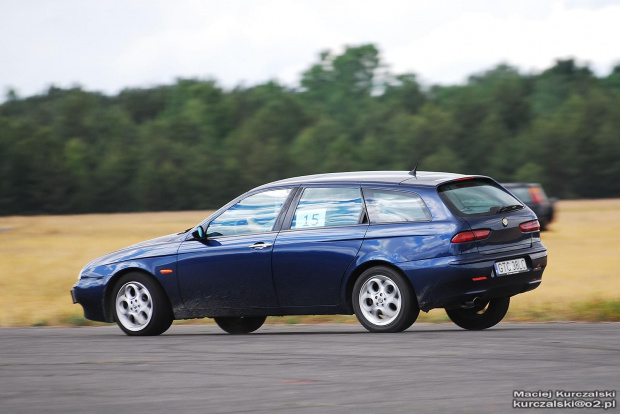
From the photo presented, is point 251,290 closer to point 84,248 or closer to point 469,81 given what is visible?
point 84,248

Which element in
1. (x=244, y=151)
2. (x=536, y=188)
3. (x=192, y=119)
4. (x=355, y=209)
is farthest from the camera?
(x=192, y=119)

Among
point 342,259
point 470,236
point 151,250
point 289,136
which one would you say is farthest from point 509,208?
point 289,136

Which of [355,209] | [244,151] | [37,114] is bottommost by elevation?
[355,209]

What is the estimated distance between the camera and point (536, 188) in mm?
37594

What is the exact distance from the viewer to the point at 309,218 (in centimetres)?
1073

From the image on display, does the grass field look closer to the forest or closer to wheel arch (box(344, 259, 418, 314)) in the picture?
wheel arch (box(344, 259, 418, 314))

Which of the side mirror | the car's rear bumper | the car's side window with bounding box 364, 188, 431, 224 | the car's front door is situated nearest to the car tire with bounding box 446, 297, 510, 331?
the car's rear bumper

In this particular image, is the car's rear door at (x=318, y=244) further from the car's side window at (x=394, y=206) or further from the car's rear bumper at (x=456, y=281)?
the car's rear bumper at (x=456, y=281)

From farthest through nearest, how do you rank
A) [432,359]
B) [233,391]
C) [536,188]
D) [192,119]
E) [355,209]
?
[192,119] → [536,188] → [355,209] → [432,359] → [233,391]

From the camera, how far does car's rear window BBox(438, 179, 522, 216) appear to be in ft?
33.4

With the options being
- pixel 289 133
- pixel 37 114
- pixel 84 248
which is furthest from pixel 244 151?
pixel 84 248

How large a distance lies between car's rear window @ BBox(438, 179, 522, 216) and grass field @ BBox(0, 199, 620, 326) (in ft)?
7.45

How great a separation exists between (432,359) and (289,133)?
118 m

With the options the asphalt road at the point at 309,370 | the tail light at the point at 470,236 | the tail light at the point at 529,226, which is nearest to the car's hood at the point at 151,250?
the asphalt road at the point at 309,370
